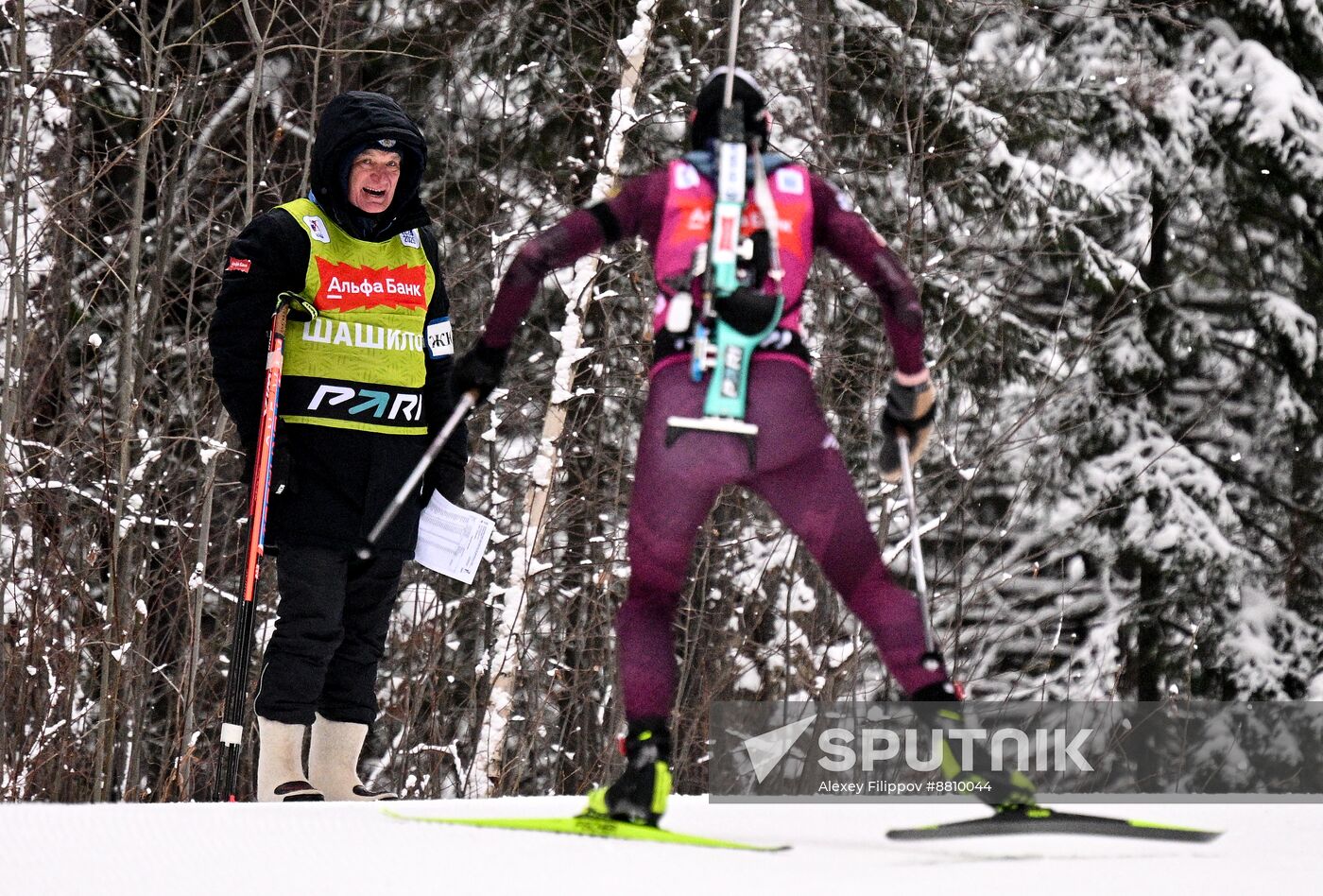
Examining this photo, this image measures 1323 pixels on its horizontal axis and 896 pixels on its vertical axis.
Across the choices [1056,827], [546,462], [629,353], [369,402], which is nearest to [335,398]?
[369,402]

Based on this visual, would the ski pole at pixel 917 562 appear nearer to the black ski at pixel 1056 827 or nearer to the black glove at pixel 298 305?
the black ski at pixel 1056 827

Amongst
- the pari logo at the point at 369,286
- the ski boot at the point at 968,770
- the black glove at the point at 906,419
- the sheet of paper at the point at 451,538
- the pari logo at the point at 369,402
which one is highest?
the pari logo at the point at 369,286

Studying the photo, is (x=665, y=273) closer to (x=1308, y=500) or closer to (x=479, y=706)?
(x=479, y=706)

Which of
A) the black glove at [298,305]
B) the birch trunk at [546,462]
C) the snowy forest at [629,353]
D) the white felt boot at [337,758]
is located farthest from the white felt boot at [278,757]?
the birch trunk at [546,462]

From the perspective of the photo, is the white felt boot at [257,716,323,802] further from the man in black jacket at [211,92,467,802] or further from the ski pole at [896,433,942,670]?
the ski pole at [896,433,942,670]

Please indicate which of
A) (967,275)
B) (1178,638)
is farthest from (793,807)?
(1178,638)

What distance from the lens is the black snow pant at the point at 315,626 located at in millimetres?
3764

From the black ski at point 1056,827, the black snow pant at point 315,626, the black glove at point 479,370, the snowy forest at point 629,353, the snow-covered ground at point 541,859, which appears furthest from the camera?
the snowy forest at point 629,353

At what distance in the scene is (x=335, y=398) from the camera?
3.88m

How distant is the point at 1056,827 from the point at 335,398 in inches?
84.7

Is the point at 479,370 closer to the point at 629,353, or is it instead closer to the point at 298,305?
the point at 298,305

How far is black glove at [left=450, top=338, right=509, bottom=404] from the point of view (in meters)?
A: 3.02

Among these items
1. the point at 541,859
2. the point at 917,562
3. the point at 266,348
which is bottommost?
the point at 541,859

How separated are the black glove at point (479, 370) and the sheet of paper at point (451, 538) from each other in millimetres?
958
